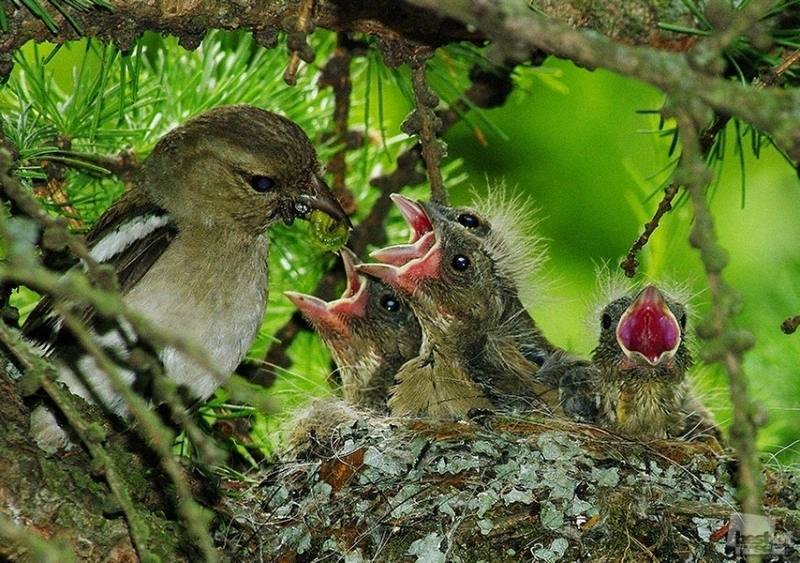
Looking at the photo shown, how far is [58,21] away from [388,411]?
1848 mm

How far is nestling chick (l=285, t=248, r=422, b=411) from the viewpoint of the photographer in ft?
14.2

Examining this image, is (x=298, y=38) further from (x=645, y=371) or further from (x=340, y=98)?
(x=645, y=371)

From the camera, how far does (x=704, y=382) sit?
187 inches

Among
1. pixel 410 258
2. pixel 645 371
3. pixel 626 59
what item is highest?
pixel 626 59

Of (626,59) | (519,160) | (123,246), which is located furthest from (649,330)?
(519,160)

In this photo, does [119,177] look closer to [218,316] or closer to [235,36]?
[218,316]

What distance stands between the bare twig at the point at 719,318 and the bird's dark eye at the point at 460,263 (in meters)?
2.84

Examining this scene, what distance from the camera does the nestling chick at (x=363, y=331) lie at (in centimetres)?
432

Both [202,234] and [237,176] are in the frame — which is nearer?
[202,234]

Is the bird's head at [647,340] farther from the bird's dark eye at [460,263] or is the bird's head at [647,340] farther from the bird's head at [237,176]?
the bird's head at [237,176]

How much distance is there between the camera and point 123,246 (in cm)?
334

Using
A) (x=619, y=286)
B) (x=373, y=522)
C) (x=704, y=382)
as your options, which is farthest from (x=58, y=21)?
(x=704, y=382)

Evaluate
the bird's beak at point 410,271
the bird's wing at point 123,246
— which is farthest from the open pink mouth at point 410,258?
the bird's wing at point 123,246

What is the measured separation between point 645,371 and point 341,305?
3.94 feet
